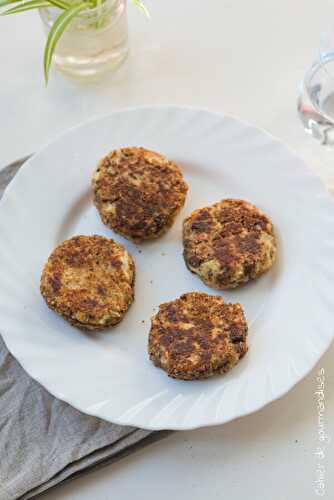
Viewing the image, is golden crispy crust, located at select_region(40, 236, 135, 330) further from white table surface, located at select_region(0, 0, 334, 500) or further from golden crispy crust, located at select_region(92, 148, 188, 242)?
white table surface, located at select_region(0, 0, 334, 500)

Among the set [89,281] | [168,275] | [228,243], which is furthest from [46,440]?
[228,243]

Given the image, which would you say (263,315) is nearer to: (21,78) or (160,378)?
(160,378)

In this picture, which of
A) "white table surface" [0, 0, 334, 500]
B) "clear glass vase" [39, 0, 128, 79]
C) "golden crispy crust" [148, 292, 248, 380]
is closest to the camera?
"golden crispy crust" [148, 292, 248, 380]

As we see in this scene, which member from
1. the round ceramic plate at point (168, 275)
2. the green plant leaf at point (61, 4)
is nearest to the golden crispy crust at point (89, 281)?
the round ceramic plate at point (168, 275)

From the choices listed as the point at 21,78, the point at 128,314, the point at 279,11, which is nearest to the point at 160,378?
the point at 128,314

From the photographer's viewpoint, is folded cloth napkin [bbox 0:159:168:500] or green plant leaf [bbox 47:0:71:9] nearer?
folded cloth napkin [bbox 0:159:168:500]

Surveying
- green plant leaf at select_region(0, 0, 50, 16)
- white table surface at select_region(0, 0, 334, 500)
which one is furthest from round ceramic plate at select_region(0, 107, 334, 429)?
green plant leaf at select_region(0, 0, 50, 16)
